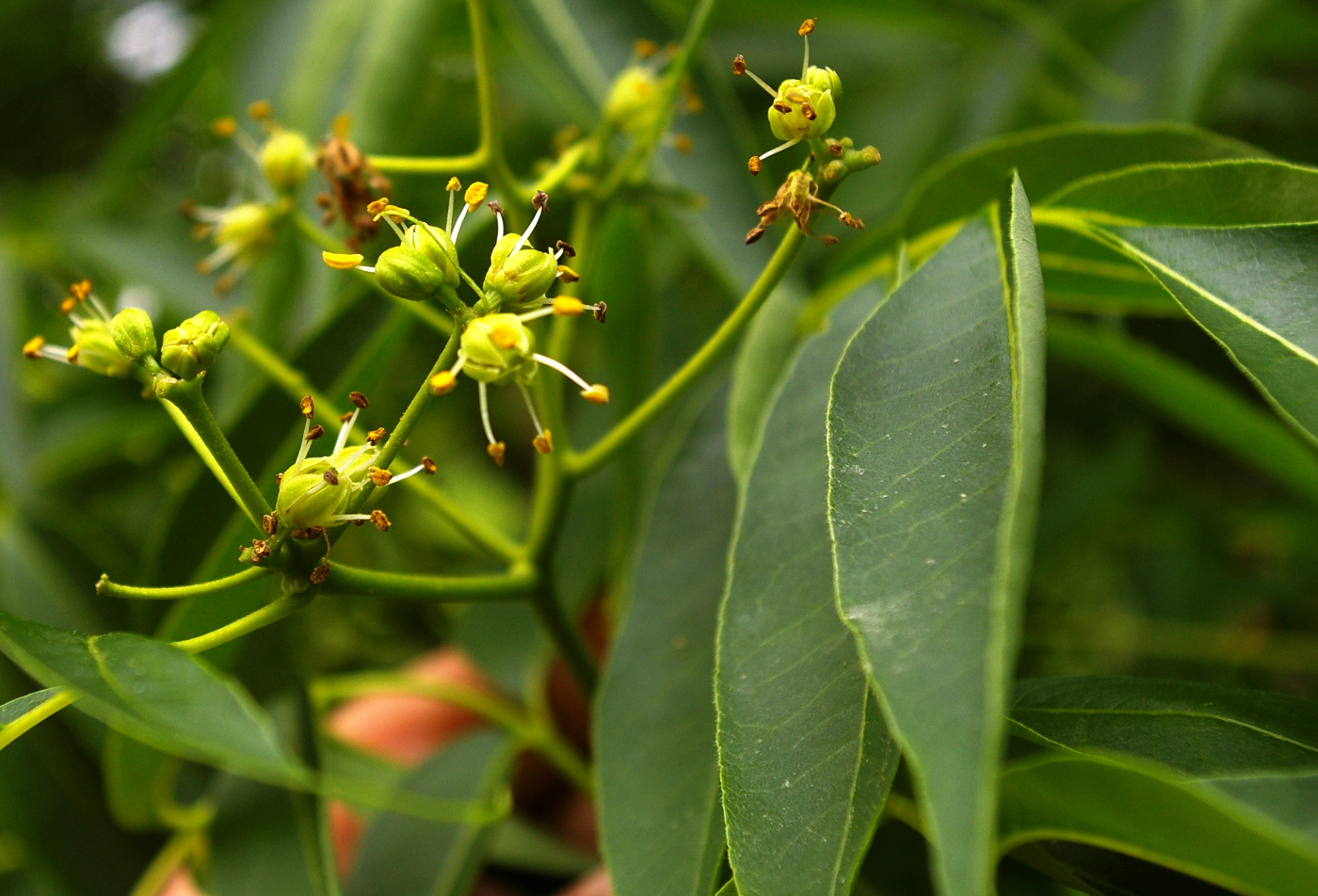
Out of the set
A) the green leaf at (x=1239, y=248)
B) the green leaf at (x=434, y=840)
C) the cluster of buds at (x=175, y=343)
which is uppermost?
the green leaf at (x=1239, y=248)

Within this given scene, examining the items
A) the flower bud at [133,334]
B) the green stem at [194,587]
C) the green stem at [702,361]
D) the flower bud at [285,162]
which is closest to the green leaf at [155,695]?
the green stem at [194,587]

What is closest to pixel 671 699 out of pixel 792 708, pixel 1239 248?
pixel 792 708

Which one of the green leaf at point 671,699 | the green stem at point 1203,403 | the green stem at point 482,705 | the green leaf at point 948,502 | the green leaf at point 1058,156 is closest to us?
the green leaf at point 948,502

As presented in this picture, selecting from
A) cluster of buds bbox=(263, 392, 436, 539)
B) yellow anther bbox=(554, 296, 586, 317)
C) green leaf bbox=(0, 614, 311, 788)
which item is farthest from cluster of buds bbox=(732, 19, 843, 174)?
green leaf bbox=(0, 614, 311, 788)

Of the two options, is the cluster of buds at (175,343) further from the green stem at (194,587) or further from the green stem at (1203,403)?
the green stem at (1203,403)

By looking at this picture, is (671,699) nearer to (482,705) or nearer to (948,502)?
(948,502)

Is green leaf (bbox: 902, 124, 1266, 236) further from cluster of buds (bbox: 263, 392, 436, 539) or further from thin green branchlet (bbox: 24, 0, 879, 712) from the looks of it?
cluster of buds (bbox: 263, 392, 436, 539)
